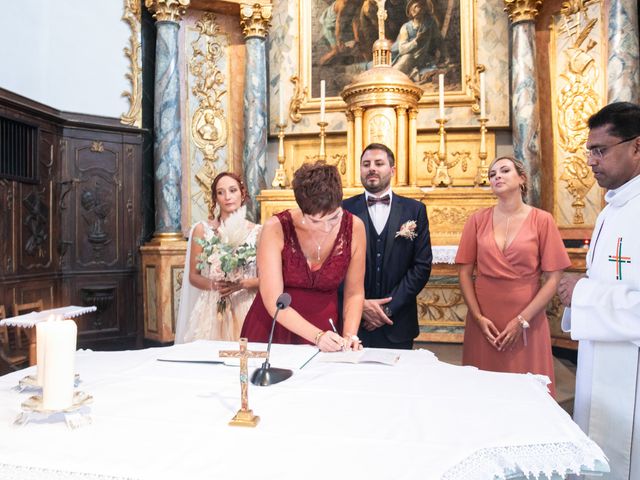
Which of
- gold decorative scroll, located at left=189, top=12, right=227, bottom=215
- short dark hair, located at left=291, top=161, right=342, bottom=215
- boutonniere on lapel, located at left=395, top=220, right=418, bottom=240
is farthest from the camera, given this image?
gold decorative scroll, located at left=189, top=12, right=227, bottom=215

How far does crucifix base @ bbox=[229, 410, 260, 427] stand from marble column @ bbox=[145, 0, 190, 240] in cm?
604

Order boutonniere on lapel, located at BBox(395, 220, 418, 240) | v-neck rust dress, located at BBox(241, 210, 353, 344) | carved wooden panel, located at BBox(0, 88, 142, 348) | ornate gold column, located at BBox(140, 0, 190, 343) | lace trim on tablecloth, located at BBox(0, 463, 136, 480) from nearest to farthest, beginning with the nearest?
lace trim on tablecloth, located at BBox(0, 463, 136, 480)
v-neck rust dress, located at BBox(241, 210, 353, 344)
boutonniere on lapel, located at BBox(395, 220, 418, 240)
carved wooden panel, located at BBox(0, 88, 142, 348)
ornate gold column, located at BBox(140, 0, 190, 343)

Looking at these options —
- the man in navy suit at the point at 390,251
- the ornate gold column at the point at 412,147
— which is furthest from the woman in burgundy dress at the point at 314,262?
the ornate gold column at the point at 412,147

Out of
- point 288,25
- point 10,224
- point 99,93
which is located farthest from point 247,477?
point 288,25

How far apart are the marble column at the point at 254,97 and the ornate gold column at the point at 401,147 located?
205cm

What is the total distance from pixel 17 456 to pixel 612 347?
7.04 feet

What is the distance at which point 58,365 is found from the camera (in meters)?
1.42

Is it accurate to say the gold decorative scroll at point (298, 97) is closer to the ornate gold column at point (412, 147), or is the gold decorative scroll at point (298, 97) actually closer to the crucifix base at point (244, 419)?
the ornate gold column at point (412, 147)

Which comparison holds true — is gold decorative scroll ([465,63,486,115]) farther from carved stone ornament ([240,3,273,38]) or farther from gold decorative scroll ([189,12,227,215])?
gold decorative scroll ([189,12,227,215])

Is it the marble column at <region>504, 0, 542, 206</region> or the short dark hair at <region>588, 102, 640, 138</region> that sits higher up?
the marble column at <region>504, 0, 542, 206</region>

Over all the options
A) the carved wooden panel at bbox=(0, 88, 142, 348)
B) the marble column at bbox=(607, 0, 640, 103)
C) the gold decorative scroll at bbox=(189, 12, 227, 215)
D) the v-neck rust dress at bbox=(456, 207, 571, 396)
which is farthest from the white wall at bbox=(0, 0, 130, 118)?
the marble column at bbox=(607, 0, 640, 103)

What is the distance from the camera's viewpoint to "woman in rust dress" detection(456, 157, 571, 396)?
10.8 ft

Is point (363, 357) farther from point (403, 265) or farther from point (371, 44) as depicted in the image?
point (371, 44)

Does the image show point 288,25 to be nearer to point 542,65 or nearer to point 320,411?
point 542,65
